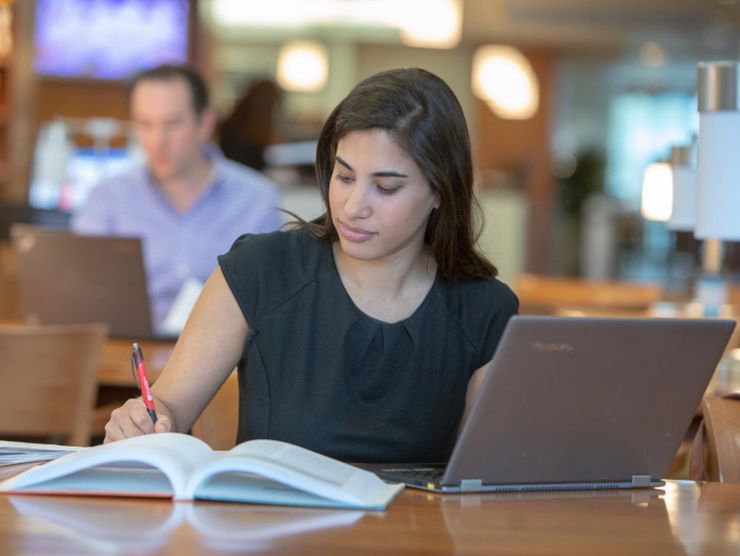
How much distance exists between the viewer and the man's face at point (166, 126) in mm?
4105

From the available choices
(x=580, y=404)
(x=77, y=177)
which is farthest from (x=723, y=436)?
(x=77, y=177)

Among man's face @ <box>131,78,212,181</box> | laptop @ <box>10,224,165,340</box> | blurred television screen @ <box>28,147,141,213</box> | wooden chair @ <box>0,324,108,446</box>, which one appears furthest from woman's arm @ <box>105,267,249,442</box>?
blurred television screen @ <box>28,147,141,213</box>

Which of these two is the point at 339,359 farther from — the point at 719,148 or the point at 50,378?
the point at 50,378

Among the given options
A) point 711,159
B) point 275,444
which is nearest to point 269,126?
point 711,159

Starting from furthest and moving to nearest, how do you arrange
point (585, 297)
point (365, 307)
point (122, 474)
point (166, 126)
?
point (585, 297) < point (166, 126) < point (365, 307) < point (122, 474)

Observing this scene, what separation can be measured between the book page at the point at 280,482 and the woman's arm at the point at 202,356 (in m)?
0.33

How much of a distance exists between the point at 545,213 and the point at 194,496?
1351cm

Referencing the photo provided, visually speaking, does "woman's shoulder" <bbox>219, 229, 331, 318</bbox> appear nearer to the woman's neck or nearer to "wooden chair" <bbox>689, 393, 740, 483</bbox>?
the woman's neck

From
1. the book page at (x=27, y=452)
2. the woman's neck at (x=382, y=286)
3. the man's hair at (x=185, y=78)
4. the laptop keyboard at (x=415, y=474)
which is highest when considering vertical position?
the man's hair at (x=185, y=78)

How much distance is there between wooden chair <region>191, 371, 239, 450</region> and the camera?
204cm

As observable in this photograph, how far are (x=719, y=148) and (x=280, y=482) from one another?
49.5 inches

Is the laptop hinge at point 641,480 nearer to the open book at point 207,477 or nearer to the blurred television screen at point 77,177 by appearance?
the open book at point 207,477

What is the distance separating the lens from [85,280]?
338cm

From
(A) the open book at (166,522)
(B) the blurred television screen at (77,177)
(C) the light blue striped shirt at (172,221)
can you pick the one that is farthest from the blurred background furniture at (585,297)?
(A) the open book at (166,522)
